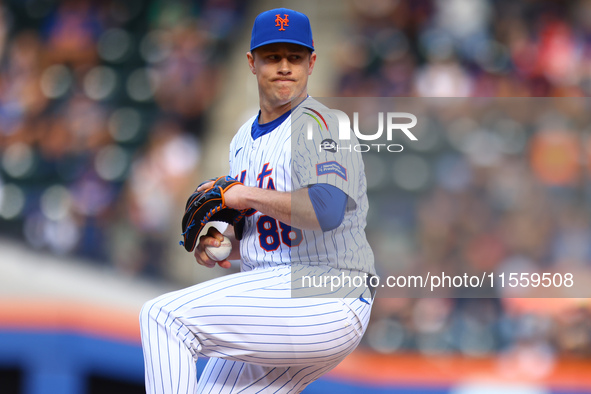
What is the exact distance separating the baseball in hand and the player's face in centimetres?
37

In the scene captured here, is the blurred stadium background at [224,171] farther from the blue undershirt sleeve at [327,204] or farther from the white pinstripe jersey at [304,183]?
the blue undershirt sleeve at [327,204]

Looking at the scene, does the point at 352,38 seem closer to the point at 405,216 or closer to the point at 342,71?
the point at 342,71

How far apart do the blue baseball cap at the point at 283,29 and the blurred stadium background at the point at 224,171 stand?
2.11 meters

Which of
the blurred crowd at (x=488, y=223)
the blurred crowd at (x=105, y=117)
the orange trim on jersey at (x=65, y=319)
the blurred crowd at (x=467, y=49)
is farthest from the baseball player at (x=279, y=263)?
the blurred crowd at (x=467, y=49)

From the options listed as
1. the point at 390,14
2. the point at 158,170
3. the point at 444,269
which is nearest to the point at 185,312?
the point at 444,269

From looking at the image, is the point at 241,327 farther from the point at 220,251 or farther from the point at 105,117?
the point at 105,117

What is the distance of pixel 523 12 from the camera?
476 cm

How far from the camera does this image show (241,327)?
58.4 inches

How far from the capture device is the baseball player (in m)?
1.47

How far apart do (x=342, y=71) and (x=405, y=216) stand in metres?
1.13

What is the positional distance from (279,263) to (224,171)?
8.91 feet

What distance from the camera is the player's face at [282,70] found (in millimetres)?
1639

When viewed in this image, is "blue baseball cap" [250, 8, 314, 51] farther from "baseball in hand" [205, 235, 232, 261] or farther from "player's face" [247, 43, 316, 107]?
"baseball in hand" [205, 235, 232, 261]

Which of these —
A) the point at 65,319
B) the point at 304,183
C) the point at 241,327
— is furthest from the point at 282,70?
the point at 65,319
